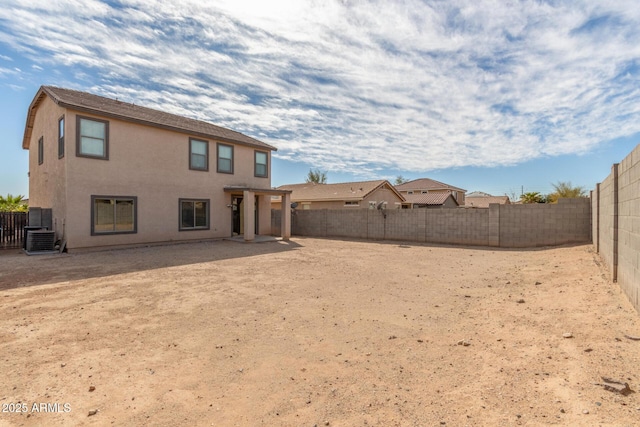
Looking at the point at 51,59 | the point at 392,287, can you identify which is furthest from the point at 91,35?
the point at 392,287

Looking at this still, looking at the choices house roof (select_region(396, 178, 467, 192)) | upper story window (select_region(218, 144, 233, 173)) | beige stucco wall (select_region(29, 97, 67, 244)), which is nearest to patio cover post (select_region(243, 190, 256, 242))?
upper story window (select_region(218, 144, 233, 173))

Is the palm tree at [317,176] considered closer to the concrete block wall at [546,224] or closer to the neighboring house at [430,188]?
the neighboring house at [430,188]

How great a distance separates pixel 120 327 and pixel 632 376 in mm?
6133

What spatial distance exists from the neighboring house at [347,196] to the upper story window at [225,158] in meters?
8.07

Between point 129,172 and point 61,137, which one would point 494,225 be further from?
point 61,137

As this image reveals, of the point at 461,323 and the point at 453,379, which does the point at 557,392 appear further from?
the point at 461,323

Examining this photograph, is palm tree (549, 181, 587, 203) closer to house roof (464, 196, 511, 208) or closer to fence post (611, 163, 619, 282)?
house roof (464, 196, 511, 208)

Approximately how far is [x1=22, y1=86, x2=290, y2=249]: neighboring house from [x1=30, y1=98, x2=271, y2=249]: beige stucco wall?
4 centimetres

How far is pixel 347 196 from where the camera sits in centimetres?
2544

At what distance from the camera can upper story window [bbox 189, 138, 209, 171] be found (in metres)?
15.4

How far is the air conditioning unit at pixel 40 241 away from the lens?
37.9ft

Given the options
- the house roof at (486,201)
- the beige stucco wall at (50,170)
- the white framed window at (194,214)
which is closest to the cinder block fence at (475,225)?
the white framed window at (194,214)

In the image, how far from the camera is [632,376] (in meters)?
2.98

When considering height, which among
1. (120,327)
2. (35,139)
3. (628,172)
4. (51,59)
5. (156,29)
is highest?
(156,29)
